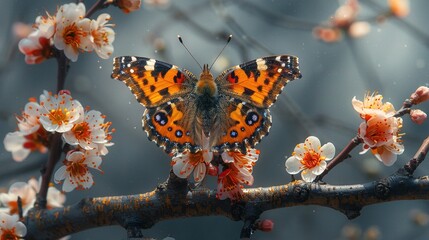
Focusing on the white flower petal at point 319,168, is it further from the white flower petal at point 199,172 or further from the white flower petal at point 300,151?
the white flower petal at point 199,172

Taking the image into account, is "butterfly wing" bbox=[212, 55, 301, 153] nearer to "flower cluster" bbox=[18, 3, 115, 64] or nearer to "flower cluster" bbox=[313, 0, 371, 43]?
"flower cluster" bbox=[18, 3, 115, 64]

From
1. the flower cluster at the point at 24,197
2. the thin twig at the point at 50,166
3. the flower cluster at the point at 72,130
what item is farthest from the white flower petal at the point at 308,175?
the flower cluster at the point at 24,197

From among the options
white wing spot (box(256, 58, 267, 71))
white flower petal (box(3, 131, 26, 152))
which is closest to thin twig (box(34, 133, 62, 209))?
white flower petal (box(3, 131, 26, 152))

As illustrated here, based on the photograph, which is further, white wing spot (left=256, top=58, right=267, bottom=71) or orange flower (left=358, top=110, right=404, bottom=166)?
white wing spot (left=256, top=58, right=267, bottom=71)

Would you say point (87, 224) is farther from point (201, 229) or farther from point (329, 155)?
point (201, 229)

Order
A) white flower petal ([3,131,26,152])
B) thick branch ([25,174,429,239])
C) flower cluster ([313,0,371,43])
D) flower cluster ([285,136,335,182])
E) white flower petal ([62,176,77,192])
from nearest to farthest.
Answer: thick branch ([25,174,429,239]) < flower cluster ([285,136,335,182]) < white flower petal ([62,176,77,192]) < white flower petal ([3,131,26,152]) < flower cluster ([313,0,371,43])

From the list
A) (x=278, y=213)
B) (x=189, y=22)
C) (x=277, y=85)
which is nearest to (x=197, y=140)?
(x=277, y=85)
